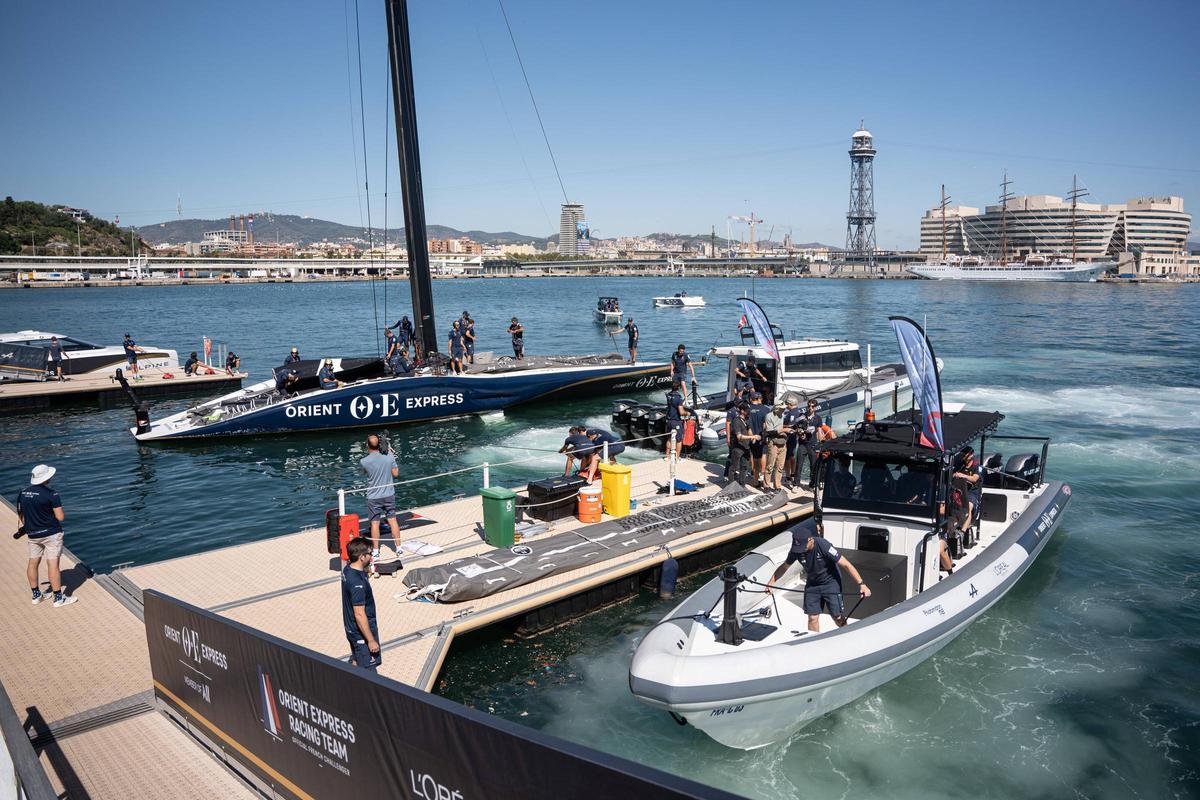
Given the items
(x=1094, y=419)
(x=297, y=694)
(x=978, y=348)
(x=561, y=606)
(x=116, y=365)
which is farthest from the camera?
(x=978, y=348)

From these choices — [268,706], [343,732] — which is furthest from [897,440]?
[268,706]

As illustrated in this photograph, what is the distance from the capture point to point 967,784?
27.2ft

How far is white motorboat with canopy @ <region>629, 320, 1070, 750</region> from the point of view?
795 centimetres

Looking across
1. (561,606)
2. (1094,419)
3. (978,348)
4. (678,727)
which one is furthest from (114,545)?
(978,348)

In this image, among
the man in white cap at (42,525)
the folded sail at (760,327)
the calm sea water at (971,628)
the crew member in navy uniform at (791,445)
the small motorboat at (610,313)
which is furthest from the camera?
the small motorboat at (610,313)

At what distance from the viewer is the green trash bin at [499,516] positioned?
40.1ft

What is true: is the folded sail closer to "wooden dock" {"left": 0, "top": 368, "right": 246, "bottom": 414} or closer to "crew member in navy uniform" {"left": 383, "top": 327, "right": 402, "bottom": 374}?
"crew member in navy uniform" {"left": 383, "top": 327, "right": 402, "bottom": 374}

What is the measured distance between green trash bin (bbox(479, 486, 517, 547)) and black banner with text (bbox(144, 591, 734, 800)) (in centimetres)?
534

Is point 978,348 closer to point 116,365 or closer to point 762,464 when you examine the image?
point 762,464

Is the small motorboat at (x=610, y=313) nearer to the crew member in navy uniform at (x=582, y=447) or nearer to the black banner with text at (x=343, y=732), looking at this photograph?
the crew member in navy uniform at (x=582, y=447)

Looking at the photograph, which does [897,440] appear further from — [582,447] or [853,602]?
[582,447]

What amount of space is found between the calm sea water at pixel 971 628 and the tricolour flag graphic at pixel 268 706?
3911 mm

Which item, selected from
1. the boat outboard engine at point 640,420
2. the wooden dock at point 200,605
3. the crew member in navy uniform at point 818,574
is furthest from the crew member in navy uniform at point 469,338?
the crew member in navy uniform at point 818,574

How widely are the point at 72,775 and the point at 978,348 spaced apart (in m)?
52.5
